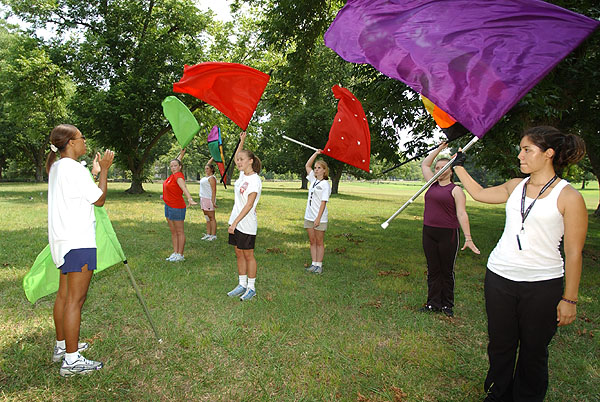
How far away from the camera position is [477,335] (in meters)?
4.81

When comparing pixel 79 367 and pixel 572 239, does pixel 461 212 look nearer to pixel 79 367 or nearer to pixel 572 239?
pixel 572 239

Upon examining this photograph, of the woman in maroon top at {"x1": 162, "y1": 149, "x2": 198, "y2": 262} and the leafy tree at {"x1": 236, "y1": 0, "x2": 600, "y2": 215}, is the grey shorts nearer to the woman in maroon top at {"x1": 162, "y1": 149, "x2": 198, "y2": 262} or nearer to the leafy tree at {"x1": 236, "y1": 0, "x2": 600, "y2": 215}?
the woman in maroon top at {"x1": 162, "y1": 149, "x2": 198, "y2": 262}

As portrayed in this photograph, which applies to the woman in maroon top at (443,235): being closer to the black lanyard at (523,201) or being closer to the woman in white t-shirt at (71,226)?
the black lanyard at (523,201)

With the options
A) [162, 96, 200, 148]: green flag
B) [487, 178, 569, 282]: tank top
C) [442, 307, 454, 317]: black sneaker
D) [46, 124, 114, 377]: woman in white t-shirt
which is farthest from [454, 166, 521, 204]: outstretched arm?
[162, 96, 200, 148]: green flag

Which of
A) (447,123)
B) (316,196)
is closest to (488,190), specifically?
(447,123)

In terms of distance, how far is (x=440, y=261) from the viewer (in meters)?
5.39

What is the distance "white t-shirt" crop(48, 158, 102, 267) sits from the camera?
3.40 meters

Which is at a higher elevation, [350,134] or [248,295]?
[350,134]

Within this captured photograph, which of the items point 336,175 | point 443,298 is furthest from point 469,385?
point 336,175

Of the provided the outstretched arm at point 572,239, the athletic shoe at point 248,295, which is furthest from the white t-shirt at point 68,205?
the outstretched arm at point 572,239

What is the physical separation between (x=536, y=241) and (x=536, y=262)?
0.16 meters

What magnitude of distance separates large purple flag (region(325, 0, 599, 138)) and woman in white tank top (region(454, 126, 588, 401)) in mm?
520

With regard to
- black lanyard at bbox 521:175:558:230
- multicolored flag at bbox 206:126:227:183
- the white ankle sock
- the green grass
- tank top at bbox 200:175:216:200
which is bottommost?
the green grass

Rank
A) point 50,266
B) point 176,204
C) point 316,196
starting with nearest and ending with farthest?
point 50,266 → point 316,196 → point 176,204
